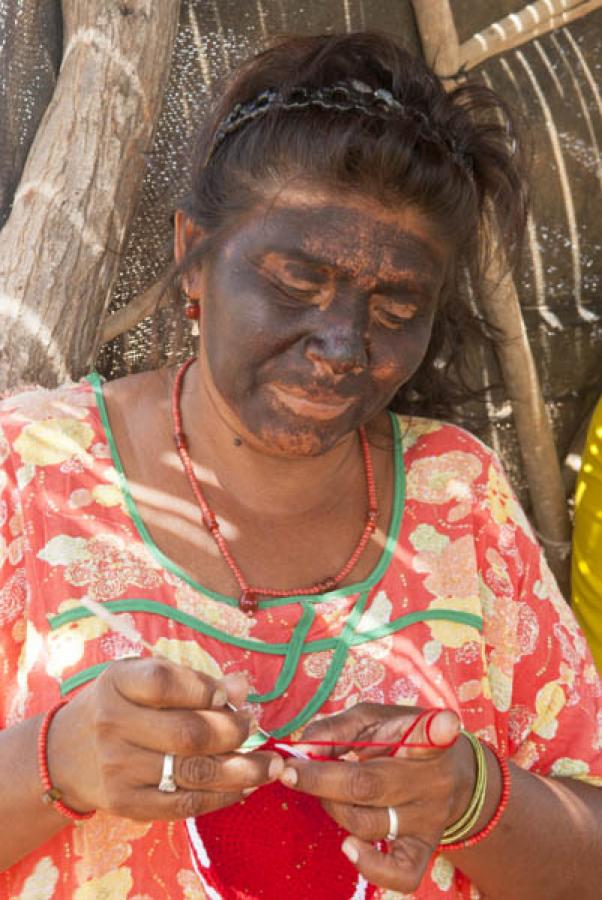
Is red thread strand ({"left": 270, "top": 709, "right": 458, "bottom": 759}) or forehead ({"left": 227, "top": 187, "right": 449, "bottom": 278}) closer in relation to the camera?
red thread strand ({"left": 270, "top": 709, "right": 458, "bottom": 759})

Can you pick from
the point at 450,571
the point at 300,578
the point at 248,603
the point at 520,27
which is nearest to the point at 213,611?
the point at 248,603

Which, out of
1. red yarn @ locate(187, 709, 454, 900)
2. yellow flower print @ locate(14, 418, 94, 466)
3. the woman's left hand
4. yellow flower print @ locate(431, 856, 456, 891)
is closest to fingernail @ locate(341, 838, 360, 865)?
the woman's left hand

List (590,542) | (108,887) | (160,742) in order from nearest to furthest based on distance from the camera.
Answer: (160,742), (108,887), (590,542)

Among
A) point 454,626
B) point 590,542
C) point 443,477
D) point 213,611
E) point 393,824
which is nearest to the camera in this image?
point 393,824

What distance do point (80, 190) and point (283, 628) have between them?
38.2 inches

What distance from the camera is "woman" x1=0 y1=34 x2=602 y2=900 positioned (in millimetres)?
1398

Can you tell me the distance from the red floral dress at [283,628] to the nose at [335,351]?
353mm

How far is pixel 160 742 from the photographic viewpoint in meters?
1.29

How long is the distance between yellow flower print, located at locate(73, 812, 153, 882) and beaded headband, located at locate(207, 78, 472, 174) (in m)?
0.95

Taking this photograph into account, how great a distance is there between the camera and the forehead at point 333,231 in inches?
61.1

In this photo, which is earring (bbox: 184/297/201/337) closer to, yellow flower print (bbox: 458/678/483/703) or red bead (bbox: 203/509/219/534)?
red bead (bbox: 203/509/219/534)

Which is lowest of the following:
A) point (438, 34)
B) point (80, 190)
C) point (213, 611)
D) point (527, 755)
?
point (527, 755)

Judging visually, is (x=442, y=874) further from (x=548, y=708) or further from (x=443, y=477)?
(x=443, y=477)

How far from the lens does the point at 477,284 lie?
206 cm
